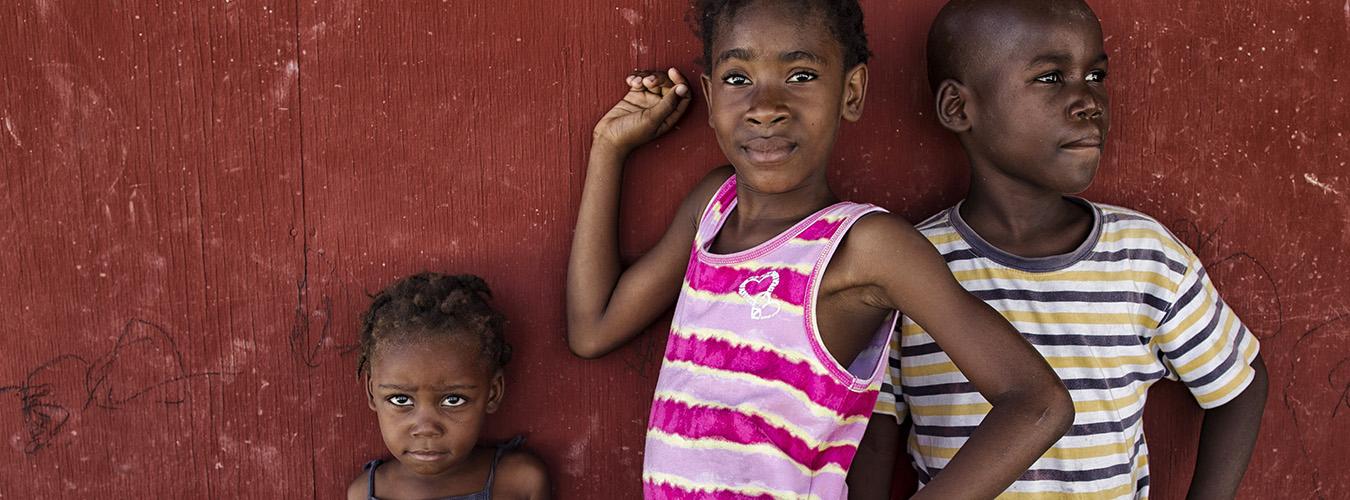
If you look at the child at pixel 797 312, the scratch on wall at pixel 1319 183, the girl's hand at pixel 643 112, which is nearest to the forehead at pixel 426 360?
the child at pixel 797 312

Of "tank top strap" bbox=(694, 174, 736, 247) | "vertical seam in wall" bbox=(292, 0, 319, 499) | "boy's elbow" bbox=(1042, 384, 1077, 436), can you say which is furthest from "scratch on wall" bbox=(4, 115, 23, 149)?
"boy's elbow" bbox=(1042, 384, 1077, 436)

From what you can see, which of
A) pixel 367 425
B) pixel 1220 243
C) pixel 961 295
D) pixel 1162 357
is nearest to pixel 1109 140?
pixel 1220 243

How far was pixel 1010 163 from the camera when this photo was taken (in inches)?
75.7

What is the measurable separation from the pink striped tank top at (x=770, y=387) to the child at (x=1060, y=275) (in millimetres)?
270

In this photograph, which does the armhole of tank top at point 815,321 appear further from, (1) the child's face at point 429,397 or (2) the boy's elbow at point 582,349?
(1) the child's face at point 429,397

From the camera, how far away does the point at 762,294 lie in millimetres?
1754

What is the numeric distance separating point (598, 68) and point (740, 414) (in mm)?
822

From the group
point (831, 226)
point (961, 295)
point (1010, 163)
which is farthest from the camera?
point (1010, 163)

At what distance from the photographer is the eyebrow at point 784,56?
1737 mm

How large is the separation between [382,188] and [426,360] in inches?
16.8

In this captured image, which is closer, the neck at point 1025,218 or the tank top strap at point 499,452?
the neck at point 1025,218

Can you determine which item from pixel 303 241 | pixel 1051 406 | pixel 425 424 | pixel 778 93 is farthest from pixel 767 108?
pixel 303 241

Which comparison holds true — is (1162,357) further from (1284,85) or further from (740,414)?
(740,414)

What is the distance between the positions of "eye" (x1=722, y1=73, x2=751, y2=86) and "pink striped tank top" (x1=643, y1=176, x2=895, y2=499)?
0.87 feet
